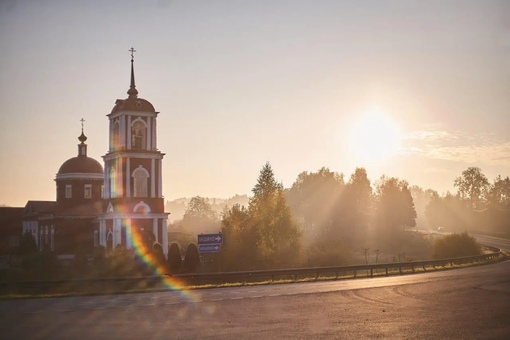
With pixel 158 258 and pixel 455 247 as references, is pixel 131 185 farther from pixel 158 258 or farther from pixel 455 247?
pixel 455 247

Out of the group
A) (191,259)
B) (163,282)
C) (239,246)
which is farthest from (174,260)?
(163,282)

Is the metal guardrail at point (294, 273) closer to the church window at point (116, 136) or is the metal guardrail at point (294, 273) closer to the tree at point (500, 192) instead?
the church window at point (116, 136)

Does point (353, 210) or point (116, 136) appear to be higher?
point (116, 136)

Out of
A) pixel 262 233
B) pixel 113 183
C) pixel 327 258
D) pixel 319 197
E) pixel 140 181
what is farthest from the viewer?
pixel 319 197

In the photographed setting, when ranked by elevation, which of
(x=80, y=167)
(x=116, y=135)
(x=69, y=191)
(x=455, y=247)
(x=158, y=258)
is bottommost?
(x=455, y=247)

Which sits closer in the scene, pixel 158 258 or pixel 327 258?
pixel 158 258

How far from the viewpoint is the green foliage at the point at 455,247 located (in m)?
66.2

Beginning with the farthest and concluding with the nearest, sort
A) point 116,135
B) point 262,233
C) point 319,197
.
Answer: point 319,197, point 116,135, point 262,233

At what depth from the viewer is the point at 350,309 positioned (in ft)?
78.7

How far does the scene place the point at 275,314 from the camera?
22672mm

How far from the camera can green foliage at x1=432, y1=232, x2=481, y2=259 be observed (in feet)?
217

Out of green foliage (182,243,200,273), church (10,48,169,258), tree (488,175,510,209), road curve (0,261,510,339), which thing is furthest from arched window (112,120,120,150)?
tree (488,175,510,209)

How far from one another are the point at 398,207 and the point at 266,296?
103 meters

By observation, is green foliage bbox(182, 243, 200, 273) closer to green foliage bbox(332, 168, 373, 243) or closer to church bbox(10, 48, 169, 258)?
church bbox(10, 48, 169, 258)
